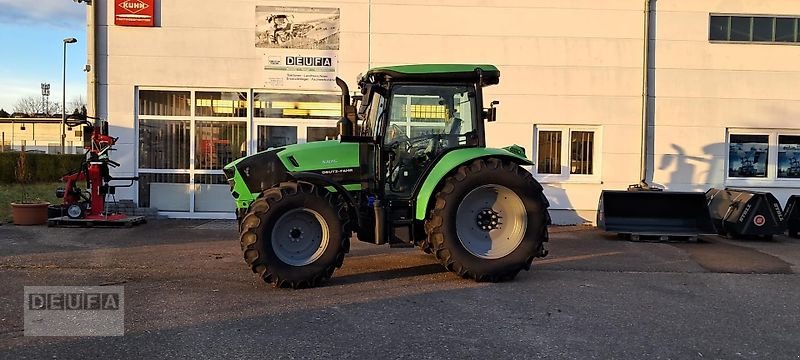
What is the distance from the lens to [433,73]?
7.16 m

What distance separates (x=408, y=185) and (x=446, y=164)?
0.56 metres

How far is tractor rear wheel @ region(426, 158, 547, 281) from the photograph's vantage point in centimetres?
682

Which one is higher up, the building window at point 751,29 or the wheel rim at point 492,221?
the building window at point 751,29

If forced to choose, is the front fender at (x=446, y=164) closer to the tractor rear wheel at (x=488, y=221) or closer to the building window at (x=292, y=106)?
the tractor rear wheel at (x=488, y=221)

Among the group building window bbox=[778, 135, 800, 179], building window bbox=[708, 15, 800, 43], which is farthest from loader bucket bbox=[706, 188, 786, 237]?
building window bbox=[708, 15, 800, 43]

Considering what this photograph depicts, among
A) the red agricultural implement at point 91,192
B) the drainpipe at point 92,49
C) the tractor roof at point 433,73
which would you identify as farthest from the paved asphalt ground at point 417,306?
the drainpipe at point 92,49

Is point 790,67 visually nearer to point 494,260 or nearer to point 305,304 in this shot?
point 494,260

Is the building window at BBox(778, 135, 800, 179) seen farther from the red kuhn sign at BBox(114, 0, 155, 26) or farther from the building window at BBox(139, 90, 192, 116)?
the red kuhn sign at BBox(114, 0, 155, 26)

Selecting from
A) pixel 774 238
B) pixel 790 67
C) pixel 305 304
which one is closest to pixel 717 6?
pixel 790 67

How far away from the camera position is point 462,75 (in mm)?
7223

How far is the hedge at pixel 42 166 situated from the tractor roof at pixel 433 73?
22821 millimetres

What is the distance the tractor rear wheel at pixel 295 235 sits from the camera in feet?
20.8

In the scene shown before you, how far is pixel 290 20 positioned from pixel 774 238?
1035 centimetres

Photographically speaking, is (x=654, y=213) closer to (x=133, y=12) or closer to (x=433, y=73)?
(x=433, y=73)
